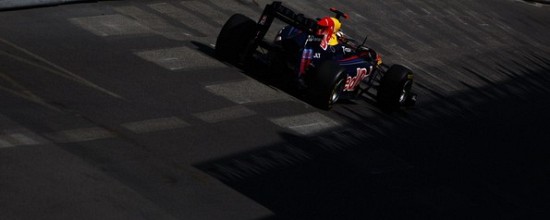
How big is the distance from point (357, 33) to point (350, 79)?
833 cm

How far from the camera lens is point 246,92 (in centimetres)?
2103

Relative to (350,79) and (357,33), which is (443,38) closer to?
(357,33)

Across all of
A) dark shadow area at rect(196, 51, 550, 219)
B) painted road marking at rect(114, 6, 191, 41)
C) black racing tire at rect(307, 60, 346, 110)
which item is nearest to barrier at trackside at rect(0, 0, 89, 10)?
painted road marking at rect(114, 6, 191, 41)

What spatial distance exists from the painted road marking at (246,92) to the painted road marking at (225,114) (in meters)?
0.44

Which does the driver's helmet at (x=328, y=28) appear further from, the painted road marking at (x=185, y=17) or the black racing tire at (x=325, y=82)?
the painted road marking at (x=185, y=17)

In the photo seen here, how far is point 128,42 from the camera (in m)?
22.6

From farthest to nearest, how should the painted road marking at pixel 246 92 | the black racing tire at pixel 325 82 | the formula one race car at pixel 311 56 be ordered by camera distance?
the formula one race car at pixel 311 56 < the black racing tire at pixel 325 82 < the painted road marking at pixel 246 92

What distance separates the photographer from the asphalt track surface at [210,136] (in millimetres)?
14844

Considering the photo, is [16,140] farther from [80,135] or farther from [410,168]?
[410,168]

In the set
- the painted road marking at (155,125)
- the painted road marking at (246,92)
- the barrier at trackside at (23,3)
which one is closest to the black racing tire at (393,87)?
the painted road marking at (246,92)

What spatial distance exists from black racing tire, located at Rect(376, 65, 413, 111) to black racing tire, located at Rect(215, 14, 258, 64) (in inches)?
112

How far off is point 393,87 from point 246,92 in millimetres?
3354

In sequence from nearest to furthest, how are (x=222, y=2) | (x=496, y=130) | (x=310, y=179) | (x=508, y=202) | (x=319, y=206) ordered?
1. (x=319, y=206)
2. (x=310, y=179)
3. (x=508, y=202)
4. (x=496, y=130)
5. (x=222, y=2)

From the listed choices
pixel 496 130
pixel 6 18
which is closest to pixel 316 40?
pixel 496 130
